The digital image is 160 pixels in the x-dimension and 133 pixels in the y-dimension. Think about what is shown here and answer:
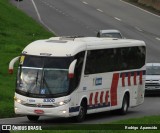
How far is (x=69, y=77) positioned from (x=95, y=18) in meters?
51.0

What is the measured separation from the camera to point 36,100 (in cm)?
2541

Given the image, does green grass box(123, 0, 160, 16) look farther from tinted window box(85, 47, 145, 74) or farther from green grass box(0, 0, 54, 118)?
tinted window box(85, 47, 145, 74)

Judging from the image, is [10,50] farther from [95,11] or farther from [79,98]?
[95,11]

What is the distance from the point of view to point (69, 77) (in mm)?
25391

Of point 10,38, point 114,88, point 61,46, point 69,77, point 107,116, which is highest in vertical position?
point 61,46

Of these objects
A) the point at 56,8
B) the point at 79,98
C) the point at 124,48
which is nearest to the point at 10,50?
the point at 124,48

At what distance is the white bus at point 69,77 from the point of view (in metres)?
25.4

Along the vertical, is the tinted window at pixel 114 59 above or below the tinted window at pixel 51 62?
below

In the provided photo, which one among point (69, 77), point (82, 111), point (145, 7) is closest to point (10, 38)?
point (82, 111)

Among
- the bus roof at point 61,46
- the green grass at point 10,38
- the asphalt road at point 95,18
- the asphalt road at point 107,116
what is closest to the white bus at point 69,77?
the bus roof at point 61,46

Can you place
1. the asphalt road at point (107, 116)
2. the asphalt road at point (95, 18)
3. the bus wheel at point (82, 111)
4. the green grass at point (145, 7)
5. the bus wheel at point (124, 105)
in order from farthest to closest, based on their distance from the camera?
the green grass at point (145, 7) → the asphalt road at point (95, 18) → the bus wheel at point (124, 105) → the asphalt road at point (107, 116) → the bus wheel at point (82, 111)

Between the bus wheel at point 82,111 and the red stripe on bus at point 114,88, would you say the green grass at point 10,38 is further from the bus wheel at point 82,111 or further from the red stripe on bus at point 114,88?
the red stripe on bus at point 114,88

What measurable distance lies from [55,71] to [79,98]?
149cm

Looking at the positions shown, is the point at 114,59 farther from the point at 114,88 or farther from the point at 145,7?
the point at 145,7
